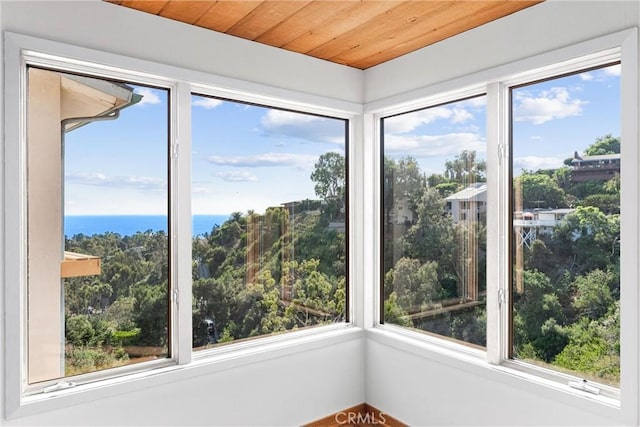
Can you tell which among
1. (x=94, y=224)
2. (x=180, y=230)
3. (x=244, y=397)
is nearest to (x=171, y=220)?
(x=180, y=230)

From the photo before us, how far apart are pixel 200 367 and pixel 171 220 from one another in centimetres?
81

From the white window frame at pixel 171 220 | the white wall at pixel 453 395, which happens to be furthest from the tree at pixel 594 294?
the white window frame at pixel 171 220

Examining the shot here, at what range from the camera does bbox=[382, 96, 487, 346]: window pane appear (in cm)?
252

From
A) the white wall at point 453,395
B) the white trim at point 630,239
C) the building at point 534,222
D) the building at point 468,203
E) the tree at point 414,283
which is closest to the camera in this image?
the white trim at point 630,239

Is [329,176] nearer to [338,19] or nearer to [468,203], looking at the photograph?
[468,203]

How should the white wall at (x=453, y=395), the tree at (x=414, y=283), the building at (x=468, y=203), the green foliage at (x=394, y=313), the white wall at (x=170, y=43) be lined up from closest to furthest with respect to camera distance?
the white wall at (x=170, y=43), the white wall at (x=453, y=395), the building at (x=468, y=203), the tree at (x=414, y=283), the green foliage at (x=394, y=313)

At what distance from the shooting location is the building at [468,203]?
97.4 inches

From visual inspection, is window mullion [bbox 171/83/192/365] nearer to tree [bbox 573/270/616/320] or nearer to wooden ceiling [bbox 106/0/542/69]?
wooden ceiling [bbox 106/0/542/69]

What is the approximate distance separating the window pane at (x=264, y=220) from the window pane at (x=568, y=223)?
123 centimetres

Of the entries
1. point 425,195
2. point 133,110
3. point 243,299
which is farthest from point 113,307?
point 425,195

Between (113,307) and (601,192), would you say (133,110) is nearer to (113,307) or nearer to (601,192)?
(113,307)

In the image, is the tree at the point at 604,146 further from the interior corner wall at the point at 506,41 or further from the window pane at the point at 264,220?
the window pane at the point at 264,220

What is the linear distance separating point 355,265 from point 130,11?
81.6 inches

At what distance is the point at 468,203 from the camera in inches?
101
